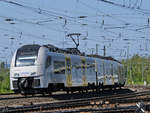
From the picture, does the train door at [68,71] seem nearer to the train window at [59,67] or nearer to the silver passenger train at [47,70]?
the silver passenger train at [47,70]

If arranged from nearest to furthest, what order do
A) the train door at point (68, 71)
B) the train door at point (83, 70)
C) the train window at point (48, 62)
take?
the train window at point (48, 62)
the train door at point (68, 71)
the train door at point (83, 70)

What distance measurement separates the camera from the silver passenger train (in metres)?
21.1

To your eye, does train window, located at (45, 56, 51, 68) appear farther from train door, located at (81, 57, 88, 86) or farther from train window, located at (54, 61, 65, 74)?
train door, located at (81, 57, 88, 86)

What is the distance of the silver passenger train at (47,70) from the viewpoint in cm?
2108

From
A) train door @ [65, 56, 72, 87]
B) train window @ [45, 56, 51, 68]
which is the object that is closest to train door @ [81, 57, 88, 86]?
train door @ [65, 56, 72, 87]

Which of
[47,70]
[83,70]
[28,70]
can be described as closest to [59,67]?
[47,70]

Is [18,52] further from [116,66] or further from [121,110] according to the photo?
[116,66]

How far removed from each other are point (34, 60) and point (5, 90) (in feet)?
60.0

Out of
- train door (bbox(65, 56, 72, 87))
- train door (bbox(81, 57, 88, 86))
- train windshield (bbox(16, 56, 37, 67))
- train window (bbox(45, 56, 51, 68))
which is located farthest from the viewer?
train door (bbox(81, 57, 88, 86))

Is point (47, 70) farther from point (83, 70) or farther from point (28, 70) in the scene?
point (83, 70)

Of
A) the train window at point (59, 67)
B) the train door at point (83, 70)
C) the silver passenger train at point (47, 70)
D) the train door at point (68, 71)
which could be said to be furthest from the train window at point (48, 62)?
the train door at point (83, 70)

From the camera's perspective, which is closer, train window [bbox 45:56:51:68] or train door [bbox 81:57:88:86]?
train window [bbox 45:56:51:68]

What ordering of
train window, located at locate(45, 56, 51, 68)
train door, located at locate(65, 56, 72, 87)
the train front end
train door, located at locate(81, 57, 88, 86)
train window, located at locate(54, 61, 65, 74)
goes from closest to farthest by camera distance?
1. the train front end
2. train window, located at locate(45, 56, 51, 68)
3. train window, located at locate(54, 61, 65, 74)
4. train door, located at locate(65, 56, 72, 87)
5. train door, located at locate(81, 57, 88, 86)

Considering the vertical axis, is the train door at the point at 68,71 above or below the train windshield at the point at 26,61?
below
